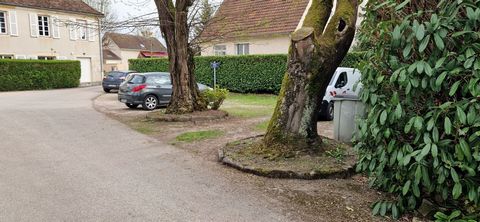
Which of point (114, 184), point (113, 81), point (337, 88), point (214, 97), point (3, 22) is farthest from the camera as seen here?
point (3, 22)

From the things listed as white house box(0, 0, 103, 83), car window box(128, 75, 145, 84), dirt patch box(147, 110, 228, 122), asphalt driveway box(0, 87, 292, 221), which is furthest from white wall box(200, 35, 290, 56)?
asphalt driveway box(0, 87, 292, 221)

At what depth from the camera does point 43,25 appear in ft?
105

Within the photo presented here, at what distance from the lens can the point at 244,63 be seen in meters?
21.6

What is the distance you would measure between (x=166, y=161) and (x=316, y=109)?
284 cm

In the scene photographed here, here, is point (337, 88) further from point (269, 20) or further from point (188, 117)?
point (269, 20)

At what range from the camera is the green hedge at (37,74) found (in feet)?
82.8

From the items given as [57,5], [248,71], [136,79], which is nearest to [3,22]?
[57,5]

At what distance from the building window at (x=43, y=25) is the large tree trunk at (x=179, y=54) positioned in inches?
988

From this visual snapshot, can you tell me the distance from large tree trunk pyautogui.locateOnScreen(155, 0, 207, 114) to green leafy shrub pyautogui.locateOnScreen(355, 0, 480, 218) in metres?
7.97

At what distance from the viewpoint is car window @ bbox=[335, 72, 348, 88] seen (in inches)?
449

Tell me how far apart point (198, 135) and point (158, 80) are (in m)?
6.93

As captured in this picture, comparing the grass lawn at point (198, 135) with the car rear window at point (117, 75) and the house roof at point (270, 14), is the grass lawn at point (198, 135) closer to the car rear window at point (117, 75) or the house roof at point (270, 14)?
the house roof at point (270, 14)

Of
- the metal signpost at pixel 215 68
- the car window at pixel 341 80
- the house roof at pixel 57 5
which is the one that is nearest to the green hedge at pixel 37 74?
the house roof at pixel 57 5

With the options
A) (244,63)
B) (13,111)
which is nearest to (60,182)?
(13,111)
